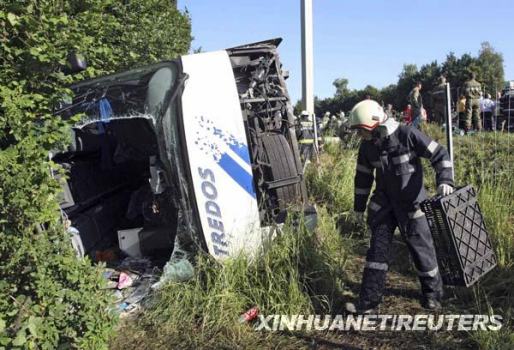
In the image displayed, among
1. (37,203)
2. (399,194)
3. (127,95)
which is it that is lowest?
(399,194)

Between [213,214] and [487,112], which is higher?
[213,214]

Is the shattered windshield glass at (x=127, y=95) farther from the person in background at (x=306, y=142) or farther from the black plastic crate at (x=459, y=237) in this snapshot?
the person in background at (x=306, y=142)

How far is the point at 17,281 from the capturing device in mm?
3006

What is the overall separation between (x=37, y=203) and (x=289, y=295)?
6.44 ft

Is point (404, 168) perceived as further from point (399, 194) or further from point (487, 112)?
point (487, 112)

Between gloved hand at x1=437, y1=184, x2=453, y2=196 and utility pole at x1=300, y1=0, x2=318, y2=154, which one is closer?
gloved hand at x1=437, y1=184, x2=453, y2=196

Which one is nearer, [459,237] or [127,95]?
[459,237]

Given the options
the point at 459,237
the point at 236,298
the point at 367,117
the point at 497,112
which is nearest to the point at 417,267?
the point at 459,237

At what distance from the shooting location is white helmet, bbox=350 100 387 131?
384 cm

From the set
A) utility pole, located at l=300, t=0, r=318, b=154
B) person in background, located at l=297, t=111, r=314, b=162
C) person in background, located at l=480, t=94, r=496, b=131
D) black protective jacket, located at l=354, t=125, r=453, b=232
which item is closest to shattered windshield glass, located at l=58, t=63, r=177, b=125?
black protective jacket, located at l=354, t=125, r=453, b=232

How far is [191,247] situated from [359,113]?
1.73 m

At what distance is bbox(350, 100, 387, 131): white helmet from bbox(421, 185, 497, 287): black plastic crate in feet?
2.36

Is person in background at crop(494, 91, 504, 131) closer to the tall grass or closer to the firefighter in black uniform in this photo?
the firefighter in black uniform

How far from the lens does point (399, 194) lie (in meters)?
3.85
